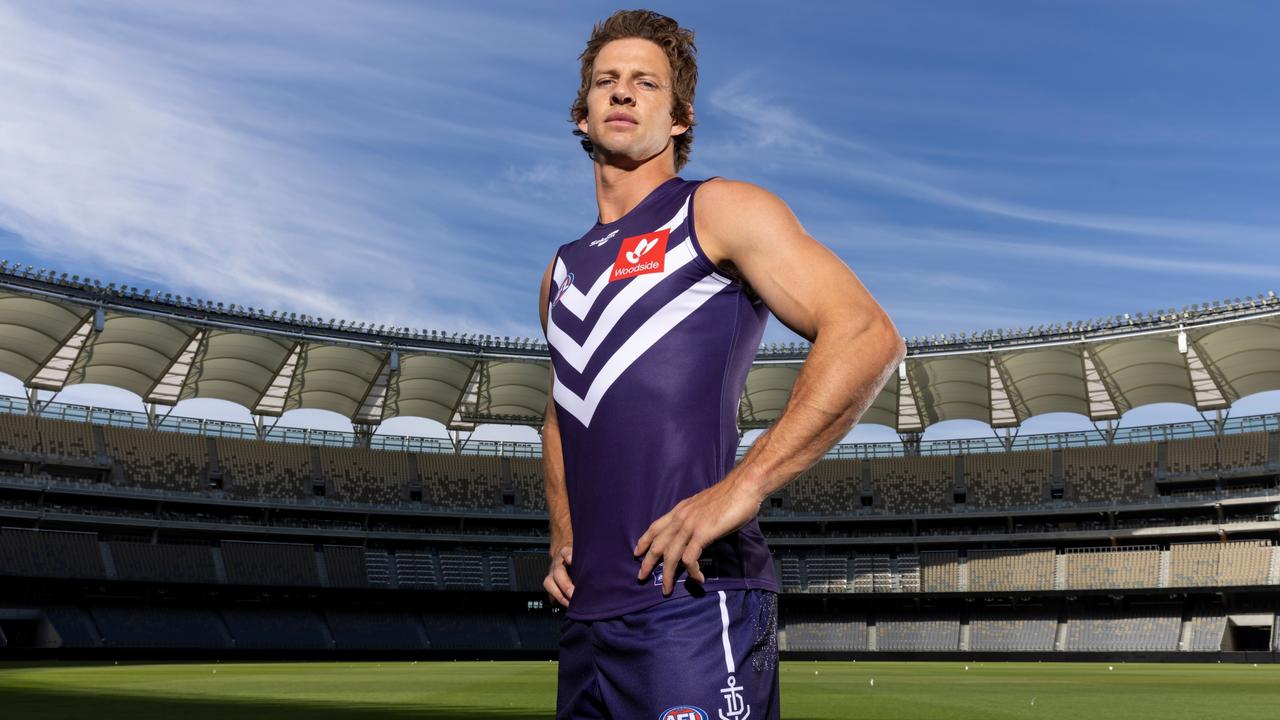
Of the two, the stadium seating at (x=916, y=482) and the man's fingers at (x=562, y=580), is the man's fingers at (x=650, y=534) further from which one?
the stadium seating at (x=916, y=482)

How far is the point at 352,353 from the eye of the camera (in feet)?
165

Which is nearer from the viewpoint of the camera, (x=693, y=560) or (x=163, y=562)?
(x=693, y=560)

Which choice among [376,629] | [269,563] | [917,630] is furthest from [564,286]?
[917,630]

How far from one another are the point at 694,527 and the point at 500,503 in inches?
2432

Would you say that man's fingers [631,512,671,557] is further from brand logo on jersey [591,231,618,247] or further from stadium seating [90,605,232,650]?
stadium seating [90,605,232,650]

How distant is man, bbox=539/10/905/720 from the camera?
7.82 ft

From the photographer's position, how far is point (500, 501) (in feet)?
207

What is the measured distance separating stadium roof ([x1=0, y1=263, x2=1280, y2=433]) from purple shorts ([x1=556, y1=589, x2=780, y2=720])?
149ft

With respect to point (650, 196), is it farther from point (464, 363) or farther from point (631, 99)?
point (464, 363)

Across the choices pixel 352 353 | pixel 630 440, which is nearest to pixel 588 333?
pixel 630 440

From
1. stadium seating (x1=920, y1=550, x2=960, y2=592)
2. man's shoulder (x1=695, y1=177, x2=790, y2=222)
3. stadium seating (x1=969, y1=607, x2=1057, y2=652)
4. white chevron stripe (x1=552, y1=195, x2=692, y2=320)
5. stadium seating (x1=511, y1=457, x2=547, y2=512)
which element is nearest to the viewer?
man's shoulder (x1=695, y1=177, x2=790, y2=222)

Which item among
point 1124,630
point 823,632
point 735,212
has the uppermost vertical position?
point 735,212

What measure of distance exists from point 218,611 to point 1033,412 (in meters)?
44.1

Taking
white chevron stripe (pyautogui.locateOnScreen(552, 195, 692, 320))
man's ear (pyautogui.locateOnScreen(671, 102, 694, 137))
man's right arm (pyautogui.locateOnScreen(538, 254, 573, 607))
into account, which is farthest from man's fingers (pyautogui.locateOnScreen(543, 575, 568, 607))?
man's ear (pyautogui.locateOnScreen(671, 102, 694, 137))
